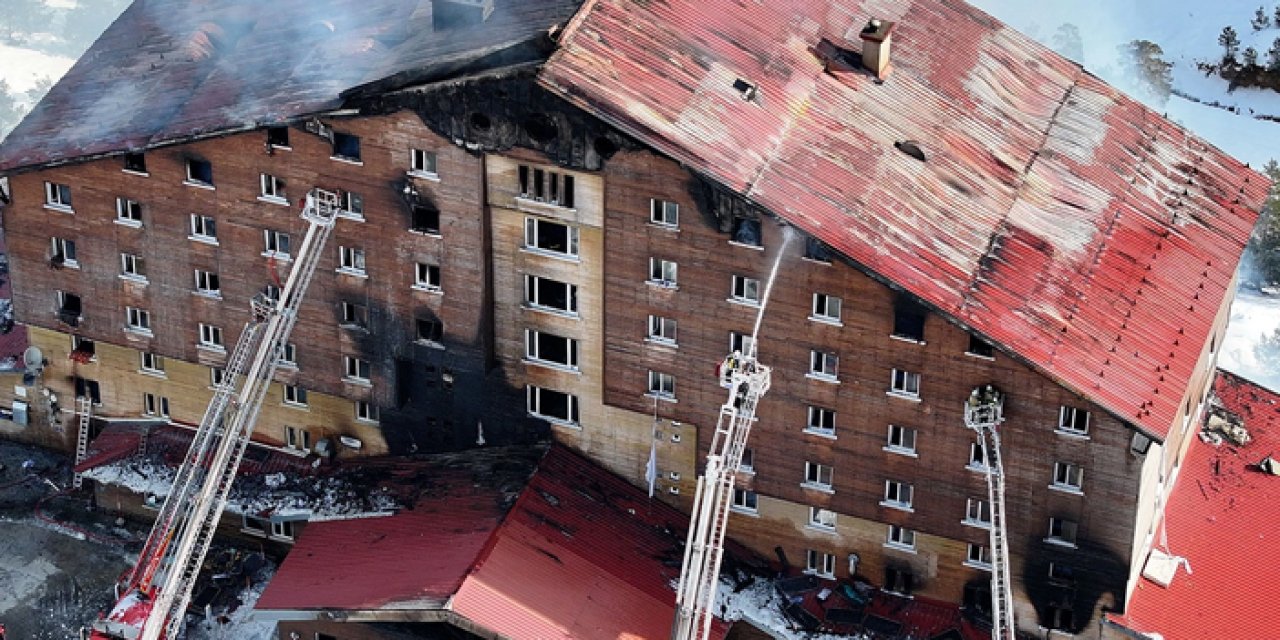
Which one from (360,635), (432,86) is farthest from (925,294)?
(360,635)

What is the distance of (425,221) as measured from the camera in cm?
7569

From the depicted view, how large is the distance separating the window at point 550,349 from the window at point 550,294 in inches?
49.6

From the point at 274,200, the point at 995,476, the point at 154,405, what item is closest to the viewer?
the point at 995,476

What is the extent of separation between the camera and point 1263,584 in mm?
77000

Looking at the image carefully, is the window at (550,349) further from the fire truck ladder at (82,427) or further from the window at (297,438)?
the fire truck ladder at (82,427)

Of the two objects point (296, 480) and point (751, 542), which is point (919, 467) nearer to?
point (751, 542)

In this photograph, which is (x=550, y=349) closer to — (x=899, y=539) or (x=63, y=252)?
(x=899, y=539)

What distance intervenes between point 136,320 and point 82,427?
721cm

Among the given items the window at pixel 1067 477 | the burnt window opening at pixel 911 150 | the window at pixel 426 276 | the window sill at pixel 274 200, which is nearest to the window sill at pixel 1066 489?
the window at pixel 1067 477

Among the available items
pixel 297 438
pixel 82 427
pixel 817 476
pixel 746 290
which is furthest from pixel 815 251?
pixel 82 427

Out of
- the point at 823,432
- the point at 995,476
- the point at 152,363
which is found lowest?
the point at 995,476

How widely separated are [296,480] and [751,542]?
2033 cm

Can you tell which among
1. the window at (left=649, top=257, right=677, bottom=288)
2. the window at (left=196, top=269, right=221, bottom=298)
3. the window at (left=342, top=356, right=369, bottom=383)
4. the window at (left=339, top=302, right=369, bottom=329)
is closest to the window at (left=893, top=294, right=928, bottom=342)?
the window at (left=649, top=257, right=677, bottom=288)

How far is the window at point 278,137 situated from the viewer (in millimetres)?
76125
